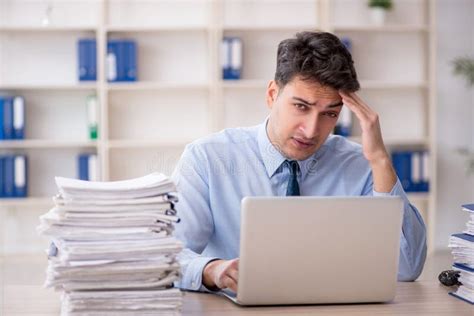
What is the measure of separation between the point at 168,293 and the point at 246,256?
0.61 ft

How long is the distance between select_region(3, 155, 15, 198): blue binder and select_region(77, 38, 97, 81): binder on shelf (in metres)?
0.68

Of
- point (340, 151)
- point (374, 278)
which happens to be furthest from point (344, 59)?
point (374, 278)

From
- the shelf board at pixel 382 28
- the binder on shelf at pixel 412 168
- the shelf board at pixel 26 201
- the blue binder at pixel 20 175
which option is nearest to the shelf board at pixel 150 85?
the blue binder at pixel 20 175

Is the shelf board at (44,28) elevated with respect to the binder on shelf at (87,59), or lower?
elevated

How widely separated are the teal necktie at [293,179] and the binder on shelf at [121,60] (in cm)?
292

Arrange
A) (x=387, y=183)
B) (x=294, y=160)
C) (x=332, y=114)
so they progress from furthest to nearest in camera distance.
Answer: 1. (x=294, y=160)
2. (x=332, y=114)
3. (x=387, y=183)

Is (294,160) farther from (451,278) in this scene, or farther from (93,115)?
(93,115)

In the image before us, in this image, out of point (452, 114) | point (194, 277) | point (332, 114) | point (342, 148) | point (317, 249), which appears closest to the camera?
point (317, 249)

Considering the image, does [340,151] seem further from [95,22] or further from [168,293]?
[95,22]

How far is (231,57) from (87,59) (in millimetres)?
924

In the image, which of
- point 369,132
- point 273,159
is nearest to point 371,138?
point 369,132

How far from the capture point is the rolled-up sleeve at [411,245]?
2.08 m

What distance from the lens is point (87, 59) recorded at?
4.99 meters

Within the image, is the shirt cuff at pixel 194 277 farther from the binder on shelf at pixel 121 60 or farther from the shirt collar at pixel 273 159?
the binder on shelf at pixel 121 60
